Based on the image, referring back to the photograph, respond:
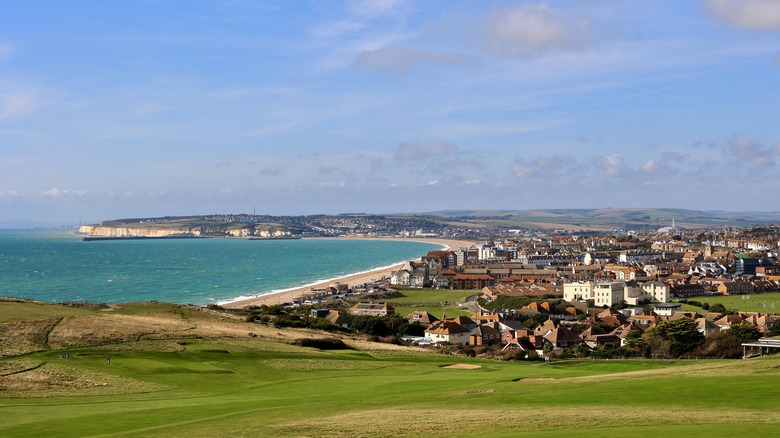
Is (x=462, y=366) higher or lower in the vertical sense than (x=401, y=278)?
higher

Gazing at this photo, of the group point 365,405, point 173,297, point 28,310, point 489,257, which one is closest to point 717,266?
point 489,257

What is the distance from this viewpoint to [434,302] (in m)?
93.4

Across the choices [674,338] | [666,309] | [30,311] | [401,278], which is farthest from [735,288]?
[30,311]

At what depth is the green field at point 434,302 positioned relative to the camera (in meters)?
80.6

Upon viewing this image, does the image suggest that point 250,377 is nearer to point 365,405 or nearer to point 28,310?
point 365,405

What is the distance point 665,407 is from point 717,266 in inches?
4663

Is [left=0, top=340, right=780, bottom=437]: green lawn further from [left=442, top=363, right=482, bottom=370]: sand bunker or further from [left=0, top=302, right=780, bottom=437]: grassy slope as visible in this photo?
[left=442, top=363, right=482, bottom=370]: sand bunker

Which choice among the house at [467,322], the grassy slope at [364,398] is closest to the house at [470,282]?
the house at [467,322]

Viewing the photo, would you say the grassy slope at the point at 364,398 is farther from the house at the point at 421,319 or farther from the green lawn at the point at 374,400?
the house at the point at 421,319

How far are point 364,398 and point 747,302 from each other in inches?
2998

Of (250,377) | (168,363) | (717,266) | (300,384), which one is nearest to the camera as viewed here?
(300,384)

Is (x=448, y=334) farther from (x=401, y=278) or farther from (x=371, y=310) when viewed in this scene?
(x=401, y=278)

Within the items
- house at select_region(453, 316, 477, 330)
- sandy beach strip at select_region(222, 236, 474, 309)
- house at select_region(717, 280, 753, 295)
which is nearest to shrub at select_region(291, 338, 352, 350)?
house at select_region(453, 316, 477, 330)

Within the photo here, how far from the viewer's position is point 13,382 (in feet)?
91.2
